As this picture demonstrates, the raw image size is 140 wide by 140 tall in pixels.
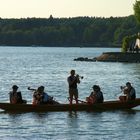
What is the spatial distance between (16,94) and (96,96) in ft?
12.5

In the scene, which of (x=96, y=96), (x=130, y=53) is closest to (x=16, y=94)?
(x=96, y=96)

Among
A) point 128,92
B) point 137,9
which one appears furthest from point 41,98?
point 137,9

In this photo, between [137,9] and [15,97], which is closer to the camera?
[15,97]

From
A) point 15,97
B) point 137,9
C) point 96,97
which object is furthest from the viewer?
point 137,9

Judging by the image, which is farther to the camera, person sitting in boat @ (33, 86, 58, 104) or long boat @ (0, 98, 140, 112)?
long boat @ (0, 98, 140, 112)

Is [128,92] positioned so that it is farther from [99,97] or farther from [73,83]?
[73,83]

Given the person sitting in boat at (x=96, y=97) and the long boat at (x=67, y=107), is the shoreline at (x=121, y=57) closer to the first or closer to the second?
the long boat at (x=67, y=107)

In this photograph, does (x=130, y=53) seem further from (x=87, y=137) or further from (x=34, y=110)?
(x=87, y=137)

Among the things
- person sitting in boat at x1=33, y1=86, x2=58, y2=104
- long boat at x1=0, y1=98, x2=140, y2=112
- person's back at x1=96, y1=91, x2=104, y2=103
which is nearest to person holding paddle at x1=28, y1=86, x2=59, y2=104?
person sitting in boat at x1=33, y1=86, x2=58, y2=104

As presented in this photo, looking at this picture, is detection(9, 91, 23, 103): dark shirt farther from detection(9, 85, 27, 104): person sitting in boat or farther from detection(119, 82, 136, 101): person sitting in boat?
detection(119, 82, 136, 101): person sitting in boat

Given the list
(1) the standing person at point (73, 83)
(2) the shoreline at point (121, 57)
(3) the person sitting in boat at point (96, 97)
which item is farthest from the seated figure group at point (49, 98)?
(2) the shoreline at point (121, 57)

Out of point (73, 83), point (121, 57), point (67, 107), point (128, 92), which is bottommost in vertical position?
point (121, 57)

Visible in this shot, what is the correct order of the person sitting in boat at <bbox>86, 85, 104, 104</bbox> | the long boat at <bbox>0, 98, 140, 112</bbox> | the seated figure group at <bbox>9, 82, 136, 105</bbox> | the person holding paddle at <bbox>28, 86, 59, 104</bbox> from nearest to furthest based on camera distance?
the person holding paddle at <bbox>28, 86, 59, 104</bbox>, the seated figure group at <bbox>9, 82, 136, 105</bbox>, the person sitting in boat at <bbox>86, 85, 104, 104</bbox>, the long boat at <bbox>0, 98, 140, 112</bbox>

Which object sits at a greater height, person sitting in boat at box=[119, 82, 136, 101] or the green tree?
the green tree
